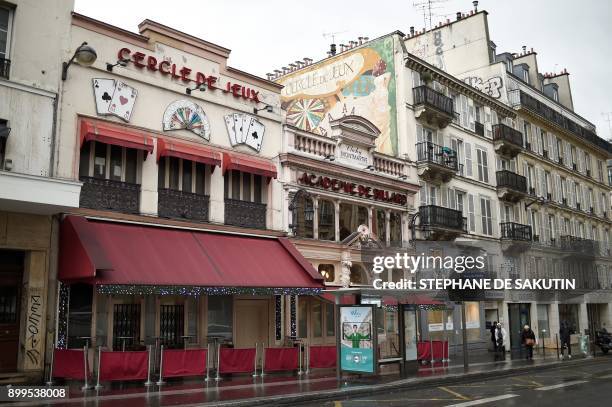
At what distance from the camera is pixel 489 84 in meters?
37.2

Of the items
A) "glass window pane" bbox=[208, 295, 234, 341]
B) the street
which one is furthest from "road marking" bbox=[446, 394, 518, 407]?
"glass window pane" bbox=[208, 295, 234, 341]

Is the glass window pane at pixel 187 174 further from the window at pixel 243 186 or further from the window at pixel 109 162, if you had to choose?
the window at pixel 109 162

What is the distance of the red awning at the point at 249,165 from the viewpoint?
1911 centimetres

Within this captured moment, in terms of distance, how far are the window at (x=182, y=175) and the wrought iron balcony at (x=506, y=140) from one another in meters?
21.2

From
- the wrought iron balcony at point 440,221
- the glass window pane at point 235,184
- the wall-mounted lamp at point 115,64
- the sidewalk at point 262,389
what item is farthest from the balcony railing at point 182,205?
the wrought iron balcony at point 440,221

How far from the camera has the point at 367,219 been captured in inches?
960

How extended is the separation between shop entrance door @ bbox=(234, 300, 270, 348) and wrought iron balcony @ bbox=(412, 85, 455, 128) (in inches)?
531

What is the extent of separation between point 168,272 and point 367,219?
10.5 meters

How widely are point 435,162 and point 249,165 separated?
11.8 meters

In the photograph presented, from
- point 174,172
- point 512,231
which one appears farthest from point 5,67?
point 512,231

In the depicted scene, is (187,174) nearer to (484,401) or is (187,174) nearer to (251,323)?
(251,323)

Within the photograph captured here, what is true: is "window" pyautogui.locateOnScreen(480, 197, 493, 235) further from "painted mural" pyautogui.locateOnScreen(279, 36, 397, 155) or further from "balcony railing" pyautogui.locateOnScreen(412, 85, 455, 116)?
"painted mural" pyautogui.locateOnScreen(279, 36, 397, 155)

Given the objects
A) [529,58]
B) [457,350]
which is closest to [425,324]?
[457,350]

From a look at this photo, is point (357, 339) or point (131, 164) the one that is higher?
point (131, 164)
